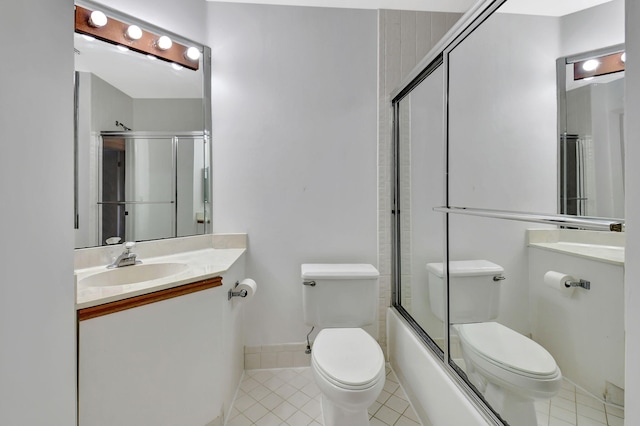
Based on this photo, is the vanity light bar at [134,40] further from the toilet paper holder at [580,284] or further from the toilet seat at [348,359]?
the toilet paper holder at [580,284]

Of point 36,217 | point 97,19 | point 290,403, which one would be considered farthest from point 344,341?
point 97,19

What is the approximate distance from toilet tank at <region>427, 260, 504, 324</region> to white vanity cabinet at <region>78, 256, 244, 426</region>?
3.54 ft

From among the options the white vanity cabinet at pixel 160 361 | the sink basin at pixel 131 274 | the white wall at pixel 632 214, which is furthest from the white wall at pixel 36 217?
the white wall at pixel 632 214

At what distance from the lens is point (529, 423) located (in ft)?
2.80

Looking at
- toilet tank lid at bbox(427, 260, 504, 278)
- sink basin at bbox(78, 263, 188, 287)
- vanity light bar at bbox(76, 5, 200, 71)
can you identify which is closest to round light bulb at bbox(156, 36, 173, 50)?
vanity light bar at bbox(76, 5, 200, 71)

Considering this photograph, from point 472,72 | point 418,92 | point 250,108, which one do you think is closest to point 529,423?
point 472,72

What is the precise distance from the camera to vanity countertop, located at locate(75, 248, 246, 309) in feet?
3.12

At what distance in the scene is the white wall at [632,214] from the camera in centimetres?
51

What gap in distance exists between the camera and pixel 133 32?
150cm

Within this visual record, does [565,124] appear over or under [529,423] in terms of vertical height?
over

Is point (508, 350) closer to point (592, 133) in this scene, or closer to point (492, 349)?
point (492, 349)

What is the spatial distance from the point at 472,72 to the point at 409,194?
73 centimetres

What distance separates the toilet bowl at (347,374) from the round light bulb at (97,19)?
1.94 m

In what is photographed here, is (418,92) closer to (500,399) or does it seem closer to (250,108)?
(250,108)
